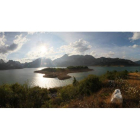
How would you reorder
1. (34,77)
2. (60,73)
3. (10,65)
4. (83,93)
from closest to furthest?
(83,93), (10,65), (34,77), (60,73)

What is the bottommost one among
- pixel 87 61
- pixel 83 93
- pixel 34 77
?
pixel 83 93

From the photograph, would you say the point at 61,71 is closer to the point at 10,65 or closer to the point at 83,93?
the point at 83,93

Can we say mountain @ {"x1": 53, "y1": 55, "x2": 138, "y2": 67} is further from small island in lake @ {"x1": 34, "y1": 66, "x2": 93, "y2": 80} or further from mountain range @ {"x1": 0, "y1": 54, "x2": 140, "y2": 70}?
small island in lake @ {"x1": 34, "y1": 66, "x2": 93, "y2": 80}

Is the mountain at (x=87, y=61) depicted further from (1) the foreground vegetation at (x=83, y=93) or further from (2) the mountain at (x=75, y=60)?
(1) the foreground vegetation at (x=83, y=93)

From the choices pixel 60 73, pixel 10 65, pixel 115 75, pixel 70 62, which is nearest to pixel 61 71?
pixel 60 73

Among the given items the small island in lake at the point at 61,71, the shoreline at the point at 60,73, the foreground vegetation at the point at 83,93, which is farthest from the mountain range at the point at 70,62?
the foreground vegetation at the point at 83,93

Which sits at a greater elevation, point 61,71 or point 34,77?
point 61,71
